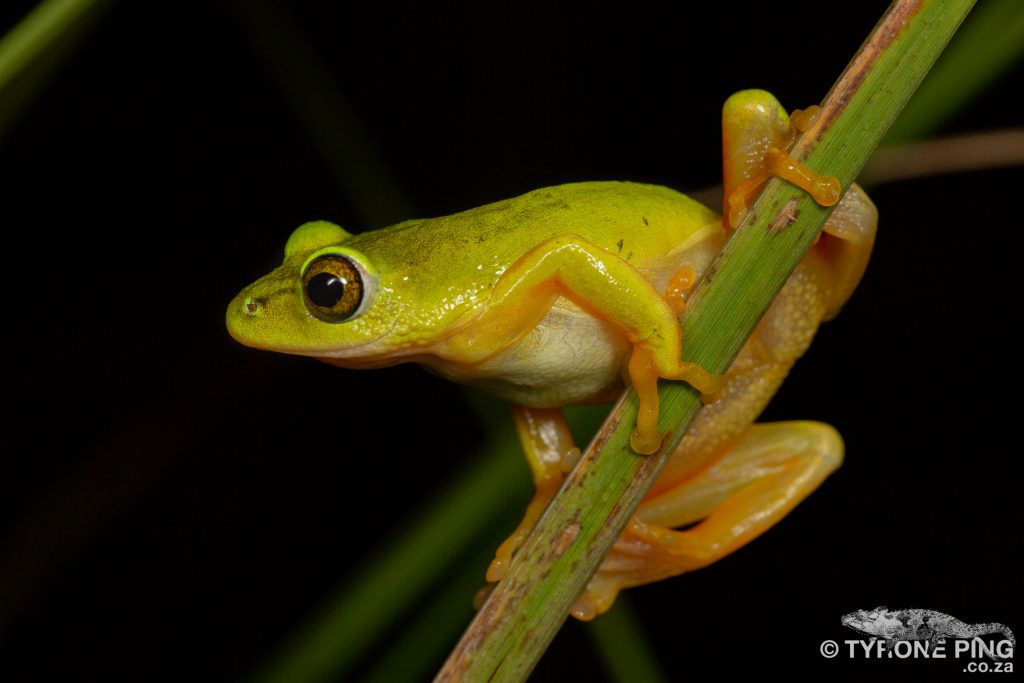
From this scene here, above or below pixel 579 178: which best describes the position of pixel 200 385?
below

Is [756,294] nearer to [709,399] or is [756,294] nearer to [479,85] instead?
[709,399]

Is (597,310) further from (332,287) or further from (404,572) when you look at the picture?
(404,572)

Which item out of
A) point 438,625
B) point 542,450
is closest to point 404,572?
point 438,625

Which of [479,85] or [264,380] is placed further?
[479,85]

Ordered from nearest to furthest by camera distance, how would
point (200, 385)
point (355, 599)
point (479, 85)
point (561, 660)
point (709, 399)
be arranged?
point (709, 399) → point (355, 599) → point (200, 385) → point (561, 660) → point (479, 85)

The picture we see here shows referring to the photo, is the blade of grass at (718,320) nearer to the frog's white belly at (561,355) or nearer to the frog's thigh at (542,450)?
the frog's white belly at (561,355)

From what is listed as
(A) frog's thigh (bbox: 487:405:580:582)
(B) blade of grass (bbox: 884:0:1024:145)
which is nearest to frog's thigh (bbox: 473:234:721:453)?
(A) frog's thigh (bbox: 487:405:580:582)

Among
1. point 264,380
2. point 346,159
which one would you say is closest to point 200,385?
point 264,380
